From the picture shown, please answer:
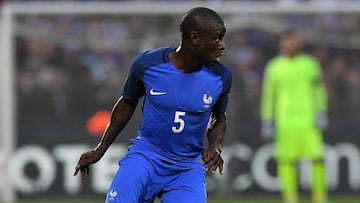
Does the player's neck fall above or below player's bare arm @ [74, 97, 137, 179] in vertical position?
above

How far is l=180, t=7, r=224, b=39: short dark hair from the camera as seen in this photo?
7.46 m

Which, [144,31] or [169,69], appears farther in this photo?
[144,31]

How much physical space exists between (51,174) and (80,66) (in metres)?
1.83

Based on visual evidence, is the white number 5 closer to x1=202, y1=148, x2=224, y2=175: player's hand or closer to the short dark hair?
x1=202, y1=148, x2=224, y2=175: player's hand

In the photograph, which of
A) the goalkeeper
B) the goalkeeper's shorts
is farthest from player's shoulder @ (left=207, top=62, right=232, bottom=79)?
the goalkeeper's shorts

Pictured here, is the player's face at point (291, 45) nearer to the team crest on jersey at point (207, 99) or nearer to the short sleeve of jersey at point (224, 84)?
the short sleeve of jersey at point (224, 84)

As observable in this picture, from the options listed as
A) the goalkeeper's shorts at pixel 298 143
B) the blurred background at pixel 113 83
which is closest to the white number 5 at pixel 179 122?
the goalkeeper's shorts at pixel 298 143

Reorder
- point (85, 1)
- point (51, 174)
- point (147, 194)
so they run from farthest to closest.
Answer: point (85, 1)
point (51, 174)
point (147, 194)

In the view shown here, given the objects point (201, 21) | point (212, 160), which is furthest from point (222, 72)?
point (212, 160)

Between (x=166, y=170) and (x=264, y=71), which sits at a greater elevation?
(x=166, y=170)

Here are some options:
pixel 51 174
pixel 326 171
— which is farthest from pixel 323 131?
pixel 51 174

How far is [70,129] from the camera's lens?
17.5 m

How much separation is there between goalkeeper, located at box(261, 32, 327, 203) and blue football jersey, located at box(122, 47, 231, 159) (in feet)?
26.0

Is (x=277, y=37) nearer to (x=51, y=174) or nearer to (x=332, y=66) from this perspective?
(x=332, y=66)
